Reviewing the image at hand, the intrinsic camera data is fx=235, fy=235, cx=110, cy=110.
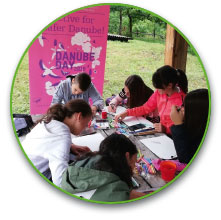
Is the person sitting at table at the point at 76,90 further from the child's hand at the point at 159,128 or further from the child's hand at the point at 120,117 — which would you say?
the child's hand at the point at 159,128

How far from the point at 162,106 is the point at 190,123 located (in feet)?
1.00

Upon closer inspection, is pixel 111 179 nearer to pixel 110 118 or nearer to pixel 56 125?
pixel 56 125

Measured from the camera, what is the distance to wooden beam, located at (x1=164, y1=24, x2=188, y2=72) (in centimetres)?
107

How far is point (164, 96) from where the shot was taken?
132 centimetres

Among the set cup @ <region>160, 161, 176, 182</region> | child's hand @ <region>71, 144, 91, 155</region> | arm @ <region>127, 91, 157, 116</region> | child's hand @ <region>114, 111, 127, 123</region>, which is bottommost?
cup @ <region>160, 161, 176, 182</region>

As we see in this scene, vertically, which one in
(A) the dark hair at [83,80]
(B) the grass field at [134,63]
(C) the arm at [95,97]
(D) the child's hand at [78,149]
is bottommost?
(D) the child's hand at [78,149]

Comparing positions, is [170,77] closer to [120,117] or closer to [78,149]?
[120,117]

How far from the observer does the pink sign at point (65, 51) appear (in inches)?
38.9

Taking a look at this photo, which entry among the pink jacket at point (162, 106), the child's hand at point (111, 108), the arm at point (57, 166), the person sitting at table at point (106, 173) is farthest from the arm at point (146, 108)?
the arm at point (57, 166)

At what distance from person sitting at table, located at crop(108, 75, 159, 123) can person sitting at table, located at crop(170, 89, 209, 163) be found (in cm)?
24

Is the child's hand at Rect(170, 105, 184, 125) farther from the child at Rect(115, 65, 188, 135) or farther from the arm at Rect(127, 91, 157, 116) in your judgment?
the arm at Rect(127, 91, 157, 116)

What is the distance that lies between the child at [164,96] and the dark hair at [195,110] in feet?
0.16

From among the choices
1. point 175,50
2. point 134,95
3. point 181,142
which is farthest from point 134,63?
point 181,142

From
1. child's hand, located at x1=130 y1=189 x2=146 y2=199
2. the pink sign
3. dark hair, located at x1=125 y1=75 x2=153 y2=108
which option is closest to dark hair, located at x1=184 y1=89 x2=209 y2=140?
dark hair, located at x1=125 y1=75 x2=153 y2=108
